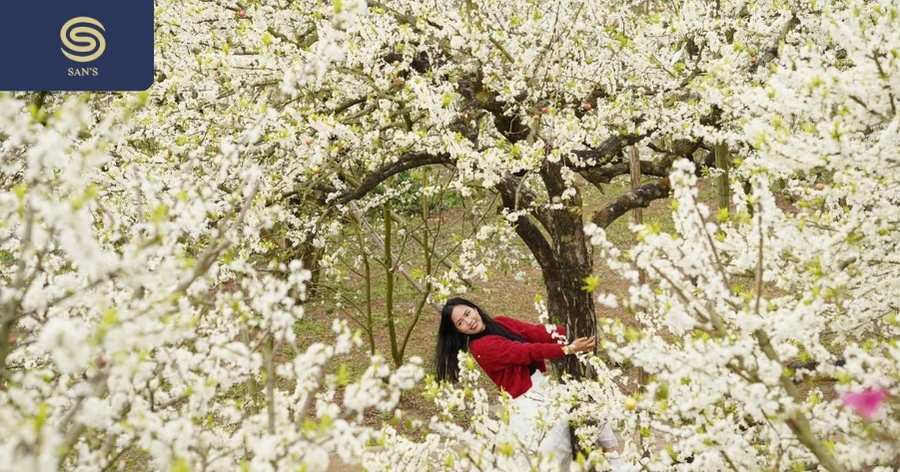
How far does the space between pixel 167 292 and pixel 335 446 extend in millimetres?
732

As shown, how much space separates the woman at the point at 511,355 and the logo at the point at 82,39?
4671mm

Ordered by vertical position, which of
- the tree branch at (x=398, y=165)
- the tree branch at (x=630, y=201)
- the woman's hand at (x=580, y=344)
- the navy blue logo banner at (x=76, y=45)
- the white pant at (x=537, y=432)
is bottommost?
the white pant at (x=537, y=432)

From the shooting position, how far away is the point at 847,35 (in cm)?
327

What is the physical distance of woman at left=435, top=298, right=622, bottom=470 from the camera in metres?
5.35

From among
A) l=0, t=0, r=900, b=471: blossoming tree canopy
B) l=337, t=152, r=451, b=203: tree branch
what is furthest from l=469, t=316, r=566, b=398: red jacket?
l=337, t=152, r=451, b=203: tree branch

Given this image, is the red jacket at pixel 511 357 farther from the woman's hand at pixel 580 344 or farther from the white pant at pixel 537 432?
the woman's hand at pixel 580 344

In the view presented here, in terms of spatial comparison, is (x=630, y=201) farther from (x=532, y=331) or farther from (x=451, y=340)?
(x=451, y=340)

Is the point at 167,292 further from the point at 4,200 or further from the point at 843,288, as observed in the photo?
the point at 843,288

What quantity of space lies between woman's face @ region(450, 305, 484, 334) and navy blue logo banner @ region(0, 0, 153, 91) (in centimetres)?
368

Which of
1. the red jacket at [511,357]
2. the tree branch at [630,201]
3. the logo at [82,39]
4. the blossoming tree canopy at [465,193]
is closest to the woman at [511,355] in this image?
the red jacket at [511,357]

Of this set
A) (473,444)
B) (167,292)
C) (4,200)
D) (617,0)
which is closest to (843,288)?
(473,444)

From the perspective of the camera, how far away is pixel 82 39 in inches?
309

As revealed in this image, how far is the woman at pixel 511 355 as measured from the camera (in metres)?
5.35

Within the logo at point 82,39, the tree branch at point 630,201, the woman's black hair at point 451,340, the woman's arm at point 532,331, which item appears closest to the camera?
the woman's black hair at point 451,340
